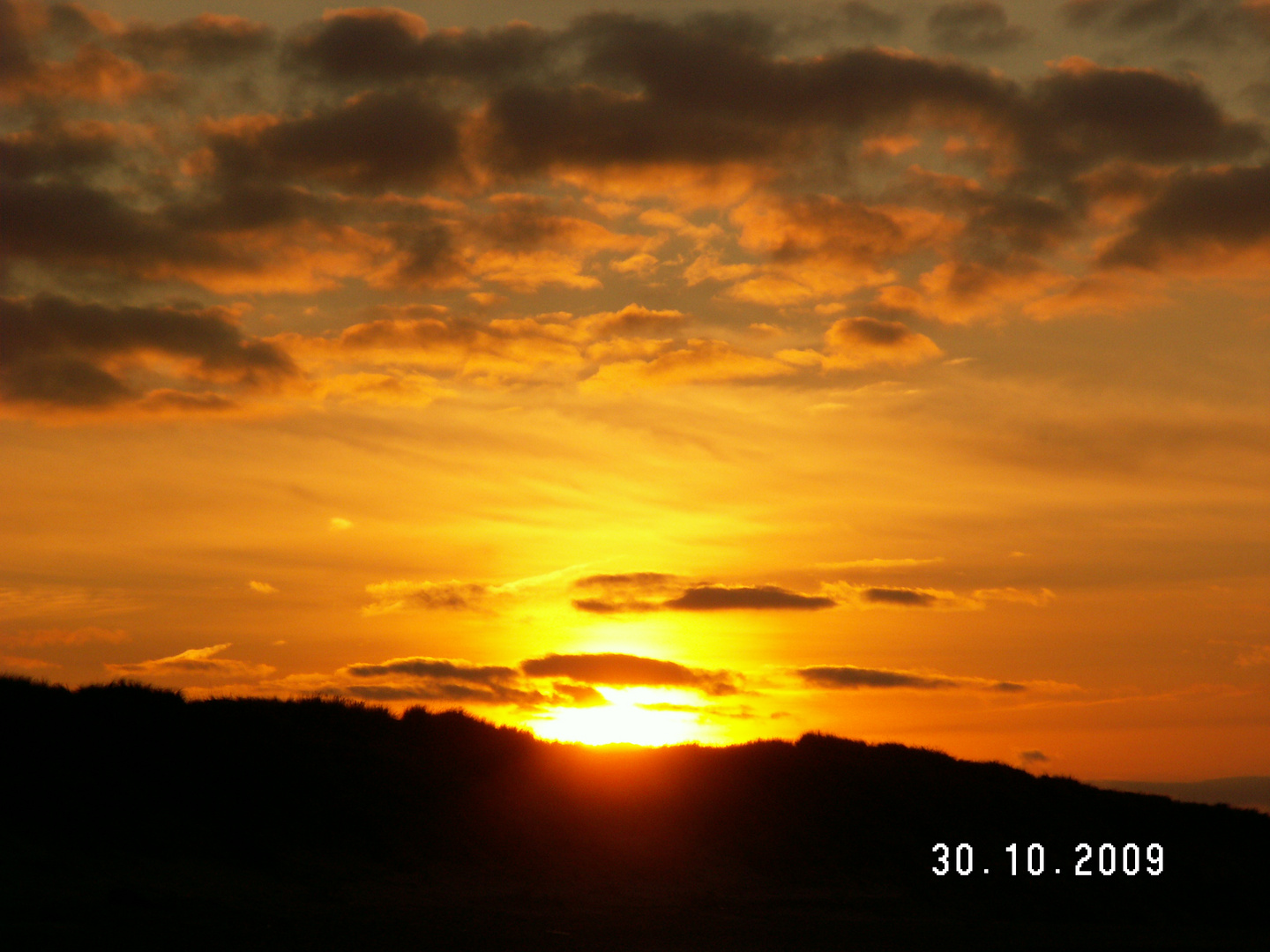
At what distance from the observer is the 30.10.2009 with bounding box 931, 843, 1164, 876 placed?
29500mm

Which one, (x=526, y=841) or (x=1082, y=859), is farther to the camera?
(x=1082, y=859)

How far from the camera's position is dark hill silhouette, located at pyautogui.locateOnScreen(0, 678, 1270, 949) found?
63.7 feet

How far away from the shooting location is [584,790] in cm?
2902

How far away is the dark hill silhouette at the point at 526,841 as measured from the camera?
19.4 metres

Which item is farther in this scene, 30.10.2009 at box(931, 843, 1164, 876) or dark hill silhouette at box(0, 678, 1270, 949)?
30.10.2009 at box(931, 843, 1164, 876)

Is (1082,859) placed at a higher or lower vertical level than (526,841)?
lower

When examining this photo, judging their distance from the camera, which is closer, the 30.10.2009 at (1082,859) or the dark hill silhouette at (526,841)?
the dark hill silhouette at (526,841)

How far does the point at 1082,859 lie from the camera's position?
32.2m

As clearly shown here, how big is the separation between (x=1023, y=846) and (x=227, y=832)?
20335 millimetres

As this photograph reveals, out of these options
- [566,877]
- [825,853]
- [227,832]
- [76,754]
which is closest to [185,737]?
[76,754]

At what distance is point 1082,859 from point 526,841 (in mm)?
15983

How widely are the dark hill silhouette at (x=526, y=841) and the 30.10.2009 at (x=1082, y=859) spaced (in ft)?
0.77

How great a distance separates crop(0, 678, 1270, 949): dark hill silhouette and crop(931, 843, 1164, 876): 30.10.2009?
233 millimetres

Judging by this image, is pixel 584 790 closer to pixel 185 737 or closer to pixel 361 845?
pixel 361 845
